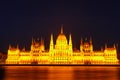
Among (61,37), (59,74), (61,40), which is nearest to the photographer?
(59,74)

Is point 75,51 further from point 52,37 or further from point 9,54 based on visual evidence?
point 9,54

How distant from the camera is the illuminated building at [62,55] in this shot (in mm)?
139000

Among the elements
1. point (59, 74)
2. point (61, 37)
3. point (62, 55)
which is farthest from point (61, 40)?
point (59, 74)

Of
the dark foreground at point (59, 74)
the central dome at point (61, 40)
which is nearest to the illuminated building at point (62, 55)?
the central dome at point (61, 40)

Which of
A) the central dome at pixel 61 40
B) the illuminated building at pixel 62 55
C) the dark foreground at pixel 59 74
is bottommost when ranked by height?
the dark foreground at pixel 59 74

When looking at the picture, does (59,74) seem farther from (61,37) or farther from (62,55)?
(61,37)

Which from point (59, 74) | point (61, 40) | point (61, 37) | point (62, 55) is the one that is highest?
point (61, 37)

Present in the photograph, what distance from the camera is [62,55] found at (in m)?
140

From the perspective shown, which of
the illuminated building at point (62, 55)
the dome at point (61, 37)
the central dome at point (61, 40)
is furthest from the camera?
the dome at point (61, 37)

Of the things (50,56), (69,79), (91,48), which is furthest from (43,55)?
(69,79)

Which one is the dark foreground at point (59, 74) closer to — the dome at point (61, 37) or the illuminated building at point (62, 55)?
the illuminated building at point (62, 55)

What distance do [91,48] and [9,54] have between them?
27.2 m

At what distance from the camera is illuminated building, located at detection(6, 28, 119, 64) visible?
5472 inches

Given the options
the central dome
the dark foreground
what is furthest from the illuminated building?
the dark foreground
